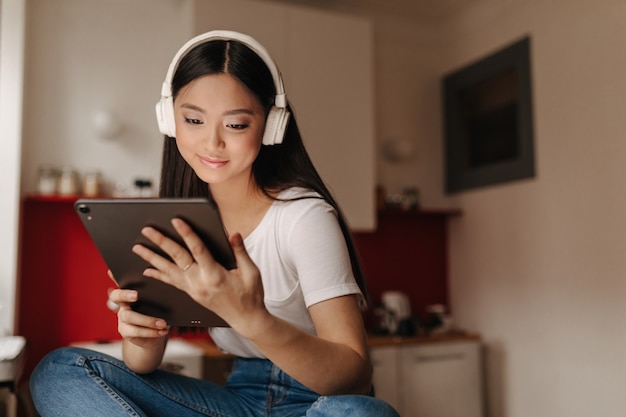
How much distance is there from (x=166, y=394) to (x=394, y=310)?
7.37 ft

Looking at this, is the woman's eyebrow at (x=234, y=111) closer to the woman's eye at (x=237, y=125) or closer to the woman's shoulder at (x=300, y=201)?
the woman's eye at (x=237, y=125)

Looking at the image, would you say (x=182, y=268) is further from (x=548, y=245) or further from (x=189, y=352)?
(x=548, y=245)

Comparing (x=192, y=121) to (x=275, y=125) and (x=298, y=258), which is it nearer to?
(x=275, y=125)

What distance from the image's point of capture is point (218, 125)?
1132 mm

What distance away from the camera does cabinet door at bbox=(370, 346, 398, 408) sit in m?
2.93

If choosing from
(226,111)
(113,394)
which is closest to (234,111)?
(226,111)

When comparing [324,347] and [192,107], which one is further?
[192,107]

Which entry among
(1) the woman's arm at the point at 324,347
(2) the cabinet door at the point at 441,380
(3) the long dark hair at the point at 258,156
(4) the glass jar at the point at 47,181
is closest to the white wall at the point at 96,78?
(4) the glass jar at the point at 47,181

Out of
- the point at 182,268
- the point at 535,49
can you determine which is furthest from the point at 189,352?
the point at 535,49

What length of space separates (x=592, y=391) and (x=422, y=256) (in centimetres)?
127

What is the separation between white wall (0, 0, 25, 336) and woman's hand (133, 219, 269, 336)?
1952 mm

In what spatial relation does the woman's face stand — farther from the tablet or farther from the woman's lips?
the tablet

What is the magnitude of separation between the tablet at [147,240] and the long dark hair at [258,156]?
33 centimetres

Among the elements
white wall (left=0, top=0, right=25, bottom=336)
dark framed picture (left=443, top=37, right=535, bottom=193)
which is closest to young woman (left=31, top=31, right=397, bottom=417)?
white wall (left=0, top=0, right=25, bottom=336)
